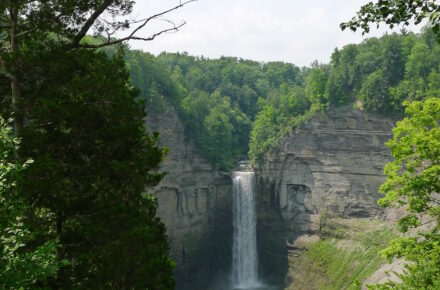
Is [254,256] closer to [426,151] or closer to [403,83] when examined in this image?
[403,83]

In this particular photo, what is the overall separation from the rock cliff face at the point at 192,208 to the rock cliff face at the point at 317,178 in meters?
4.56

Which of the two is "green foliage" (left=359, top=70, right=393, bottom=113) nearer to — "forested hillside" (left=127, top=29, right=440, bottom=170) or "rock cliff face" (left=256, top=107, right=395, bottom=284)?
"forested hillside" (left=127, top=29, right=440, bottom=170)

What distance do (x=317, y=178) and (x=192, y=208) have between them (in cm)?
1409

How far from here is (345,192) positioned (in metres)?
49.4

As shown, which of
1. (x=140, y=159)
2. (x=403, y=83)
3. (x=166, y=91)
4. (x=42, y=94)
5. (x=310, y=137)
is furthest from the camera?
(x=166, y=91)

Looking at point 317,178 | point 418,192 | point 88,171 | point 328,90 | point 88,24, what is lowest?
point 317,178

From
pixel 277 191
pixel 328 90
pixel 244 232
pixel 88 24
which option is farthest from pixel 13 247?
pixel 244 232

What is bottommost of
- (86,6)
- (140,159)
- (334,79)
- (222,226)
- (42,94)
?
(222,226)

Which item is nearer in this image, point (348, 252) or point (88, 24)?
point (88, 24)

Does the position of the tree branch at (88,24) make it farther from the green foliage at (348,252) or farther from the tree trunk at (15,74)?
the green foliage at (348,252)

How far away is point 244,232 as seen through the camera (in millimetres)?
54594

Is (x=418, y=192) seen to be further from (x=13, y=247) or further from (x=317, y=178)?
(x=317, y=178)

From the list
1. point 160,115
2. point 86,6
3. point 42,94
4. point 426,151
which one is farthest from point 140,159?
point 160,115

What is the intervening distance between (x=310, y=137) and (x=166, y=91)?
17.8 meters
